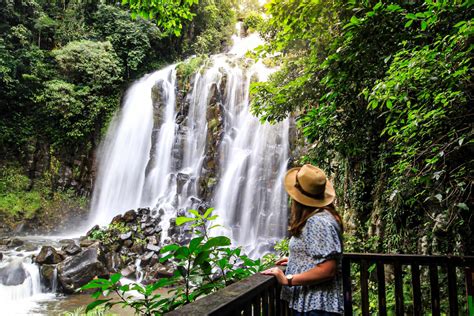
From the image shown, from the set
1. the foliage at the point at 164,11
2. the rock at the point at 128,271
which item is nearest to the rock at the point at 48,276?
the rock at the point at 128,271

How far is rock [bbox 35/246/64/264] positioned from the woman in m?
10.1

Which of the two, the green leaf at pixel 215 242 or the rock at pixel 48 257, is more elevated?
the green leaf at pixel 215 242

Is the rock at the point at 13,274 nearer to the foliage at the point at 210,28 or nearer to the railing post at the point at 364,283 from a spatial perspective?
the railing post at the point at 364,283

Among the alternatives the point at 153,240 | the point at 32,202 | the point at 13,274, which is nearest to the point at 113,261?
the point at 153,240

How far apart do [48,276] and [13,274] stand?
0.97 m

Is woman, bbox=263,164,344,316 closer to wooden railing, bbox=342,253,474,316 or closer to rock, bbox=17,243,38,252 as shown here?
wooden railing, bbox=342,253,474,316

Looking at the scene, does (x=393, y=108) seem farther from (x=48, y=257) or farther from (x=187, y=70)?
(x=187, y=70)

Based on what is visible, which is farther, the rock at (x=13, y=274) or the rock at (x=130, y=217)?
the rock at (x=130, y=217)

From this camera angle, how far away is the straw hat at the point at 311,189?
1.86 m

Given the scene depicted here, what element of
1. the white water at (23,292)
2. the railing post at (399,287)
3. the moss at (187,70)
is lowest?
the white water at (23,292)

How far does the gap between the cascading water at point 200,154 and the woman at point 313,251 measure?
9962mm

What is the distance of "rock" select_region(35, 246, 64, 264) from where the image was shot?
970 cm

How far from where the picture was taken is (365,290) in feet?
8.21

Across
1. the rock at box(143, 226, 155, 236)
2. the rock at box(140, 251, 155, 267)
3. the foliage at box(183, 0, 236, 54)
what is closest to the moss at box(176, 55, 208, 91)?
the foliage at box(183, 0, 236, 54)
